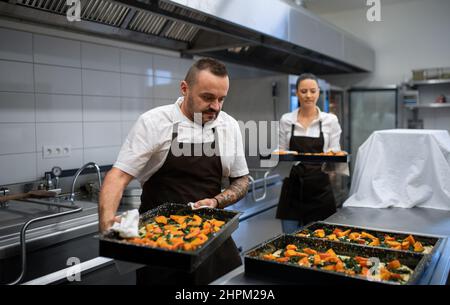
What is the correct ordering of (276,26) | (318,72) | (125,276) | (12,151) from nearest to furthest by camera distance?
(125,276), (12,151), (276,26), (318,72)

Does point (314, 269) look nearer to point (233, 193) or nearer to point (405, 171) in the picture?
point (233, 193)

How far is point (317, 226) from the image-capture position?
1.80 metres

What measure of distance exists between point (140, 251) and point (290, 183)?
2.02 meters

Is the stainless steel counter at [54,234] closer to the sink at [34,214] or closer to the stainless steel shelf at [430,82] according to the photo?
the sink at [34,214]

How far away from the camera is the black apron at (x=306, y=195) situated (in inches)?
119

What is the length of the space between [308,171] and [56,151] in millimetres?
1740

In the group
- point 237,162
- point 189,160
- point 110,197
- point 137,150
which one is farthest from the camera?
point 237,162

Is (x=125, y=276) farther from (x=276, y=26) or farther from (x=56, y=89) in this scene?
(x=276, y=26)

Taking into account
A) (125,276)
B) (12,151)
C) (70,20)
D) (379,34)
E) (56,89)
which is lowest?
(125,276)

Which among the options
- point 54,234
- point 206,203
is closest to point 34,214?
point 54,234

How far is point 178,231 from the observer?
145 cm

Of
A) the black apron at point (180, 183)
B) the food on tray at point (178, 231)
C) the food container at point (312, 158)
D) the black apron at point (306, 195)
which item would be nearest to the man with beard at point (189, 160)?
the black apron at point (180, 183)

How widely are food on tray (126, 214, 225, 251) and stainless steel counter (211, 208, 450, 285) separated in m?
0.15

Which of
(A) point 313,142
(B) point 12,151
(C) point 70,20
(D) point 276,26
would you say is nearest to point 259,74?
(D) point 276,26
